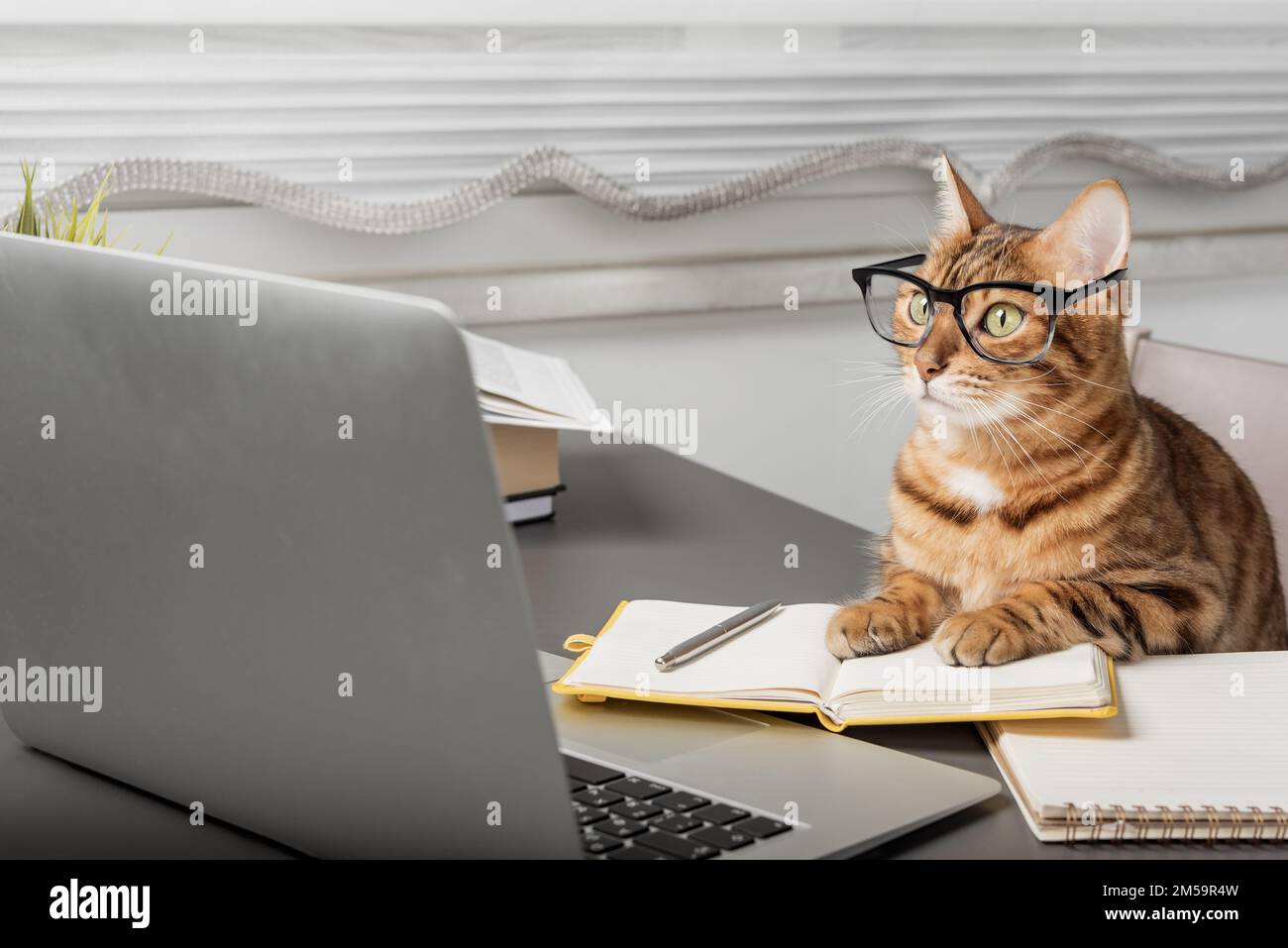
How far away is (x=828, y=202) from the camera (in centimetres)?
201

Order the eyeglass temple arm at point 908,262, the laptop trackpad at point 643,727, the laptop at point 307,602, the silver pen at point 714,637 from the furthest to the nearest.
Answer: the eyeglass temple arm at point 908,262 < the silver pen at point 714,637 < the laptop trackpad at point 643,727 < the laptop at point 307,602

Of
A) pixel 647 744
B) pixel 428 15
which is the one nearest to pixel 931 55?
pixel 428 15

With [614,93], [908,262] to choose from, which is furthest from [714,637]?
[614,93]

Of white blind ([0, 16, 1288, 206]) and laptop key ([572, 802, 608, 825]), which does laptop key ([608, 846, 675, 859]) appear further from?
white blind ([0, 16, 1288, 206])

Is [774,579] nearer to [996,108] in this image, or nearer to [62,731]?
[62,731]

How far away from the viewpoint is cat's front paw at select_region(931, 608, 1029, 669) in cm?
76

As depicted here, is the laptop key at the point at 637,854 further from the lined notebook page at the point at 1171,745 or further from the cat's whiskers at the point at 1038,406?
the cat's whiskers at the point at 1038,406

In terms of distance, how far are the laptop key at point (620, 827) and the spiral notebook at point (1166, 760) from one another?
7.7 inches

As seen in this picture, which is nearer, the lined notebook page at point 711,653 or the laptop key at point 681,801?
the laptop key at point 681,801

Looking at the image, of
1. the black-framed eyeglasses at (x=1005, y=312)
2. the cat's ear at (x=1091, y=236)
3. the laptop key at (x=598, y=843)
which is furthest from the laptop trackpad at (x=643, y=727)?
the cat's ear at (x=1091, y=236)

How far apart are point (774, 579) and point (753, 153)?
1.04m

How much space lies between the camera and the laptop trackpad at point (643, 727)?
687 millimetres

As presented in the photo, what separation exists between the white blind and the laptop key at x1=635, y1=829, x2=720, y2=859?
1.35 m
